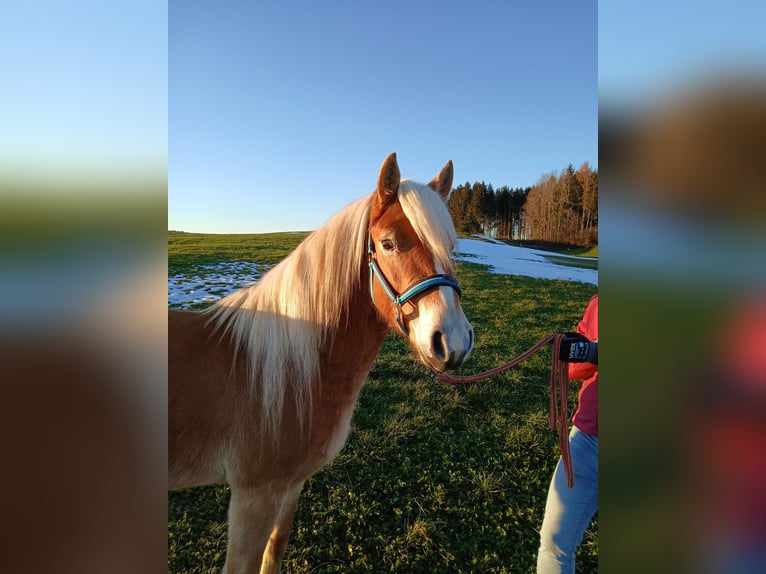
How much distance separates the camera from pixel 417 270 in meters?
1.67

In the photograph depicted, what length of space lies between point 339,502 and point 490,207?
52.0ft

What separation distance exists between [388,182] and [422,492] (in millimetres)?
2975

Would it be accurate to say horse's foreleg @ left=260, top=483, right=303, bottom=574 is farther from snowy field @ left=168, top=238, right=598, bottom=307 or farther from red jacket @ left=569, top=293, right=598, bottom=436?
Result: red jacket @ left=569, top=293, right=598, bottom=436

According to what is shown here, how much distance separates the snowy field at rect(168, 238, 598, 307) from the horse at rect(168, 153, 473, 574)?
42 cm

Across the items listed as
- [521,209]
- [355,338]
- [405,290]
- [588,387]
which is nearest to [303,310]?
[355,338]

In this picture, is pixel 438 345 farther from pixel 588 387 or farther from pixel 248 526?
pixel 248 526

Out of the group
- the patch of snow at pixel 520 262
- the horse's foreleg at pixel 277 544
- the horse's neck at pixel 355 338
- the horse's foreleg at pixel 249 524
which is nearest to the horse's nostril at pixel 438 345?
the horse's neck at pixel 355 338

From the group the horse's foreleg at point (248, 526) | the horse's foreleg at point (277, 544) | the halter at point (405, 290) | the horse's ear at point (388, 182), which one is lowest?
the horse's foreleg at point (277, 544)

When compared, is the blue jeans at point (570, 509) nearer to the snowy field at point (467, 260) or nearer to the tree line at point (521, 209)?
the snowy field at point (467, 260)

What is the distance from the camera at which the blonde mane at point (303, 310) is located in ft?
5.88

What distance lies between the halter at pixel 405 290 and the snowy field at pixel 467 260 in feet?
1.24
